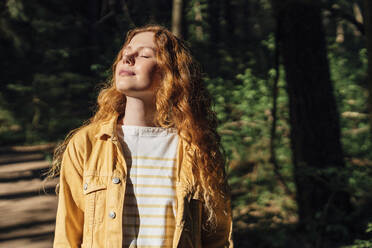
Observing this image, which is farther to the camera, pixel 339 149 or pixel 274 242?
pixel 339 149

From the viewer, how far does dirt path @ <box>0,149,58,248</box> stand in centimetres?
479

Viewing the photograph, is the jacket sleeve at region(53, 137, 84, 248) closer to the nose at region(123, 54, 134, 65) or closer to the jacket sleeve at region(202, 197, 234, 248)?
the nose at region(123, 54, 134, 65)

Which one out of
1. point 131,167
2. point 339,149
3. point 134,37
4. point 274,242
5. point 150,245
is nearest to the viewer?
point 150,245

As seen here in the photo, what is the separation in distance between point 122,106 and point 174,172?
20.4 inches

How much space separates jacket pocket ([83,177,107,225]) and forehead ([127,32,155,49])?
0.73 metres

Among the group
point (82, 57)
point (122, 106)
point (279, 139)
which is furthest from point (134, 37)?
point (82, 57)

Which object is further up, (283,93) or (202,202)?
(283,93)

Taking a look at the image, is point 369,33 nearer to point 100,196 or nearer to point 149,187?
point 149,187

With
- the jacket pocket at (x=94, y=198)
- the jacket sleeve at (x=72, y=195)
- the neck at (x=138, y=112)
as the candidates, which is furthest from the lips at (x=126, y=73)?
the jacket pocket at (x=94, y=198)

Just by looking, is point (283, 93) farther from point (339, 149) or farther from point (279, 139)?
point (339, 149)

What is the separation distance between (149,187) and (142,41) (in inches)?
30.7

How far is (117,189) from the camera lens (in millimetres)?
1738

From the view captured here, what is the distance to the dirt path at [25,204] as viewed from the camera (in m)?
4.79

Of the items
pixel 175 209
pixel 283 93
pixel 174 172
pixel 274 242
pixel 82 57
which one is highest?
pixel 82 57
